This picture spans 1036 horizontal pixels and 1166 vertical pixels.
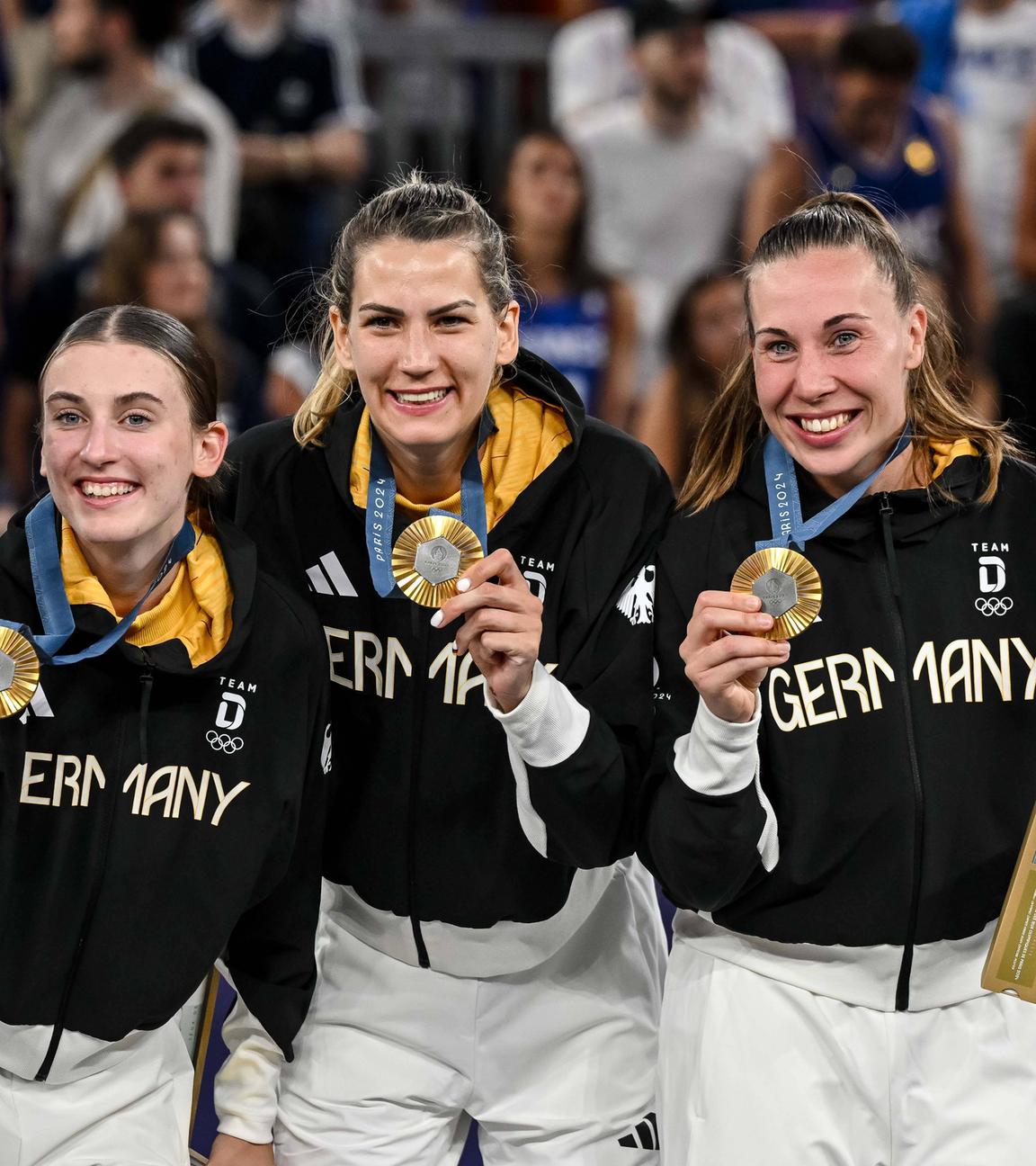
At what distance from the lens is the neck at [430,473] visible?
119 inches

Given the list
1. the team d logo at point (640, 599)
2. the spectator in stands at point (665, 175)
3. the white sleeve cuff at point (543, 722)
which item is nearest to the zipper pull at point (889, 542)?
the team d logo at point (640, 599)

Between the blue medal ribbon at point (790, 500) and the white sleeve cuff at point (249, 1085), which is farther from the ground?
the blue medal ribbon at point (790, 500)

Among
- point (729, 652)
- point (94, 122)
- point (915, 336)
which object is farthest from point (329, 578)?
point (94, 122)

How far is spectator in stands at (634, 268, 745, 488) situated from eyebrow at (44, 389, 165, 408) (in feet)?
9.94

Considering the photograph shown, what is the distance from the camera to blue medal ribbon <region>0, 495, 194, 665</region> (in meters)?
2.75

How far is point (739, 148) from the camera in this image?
7047 millimetres

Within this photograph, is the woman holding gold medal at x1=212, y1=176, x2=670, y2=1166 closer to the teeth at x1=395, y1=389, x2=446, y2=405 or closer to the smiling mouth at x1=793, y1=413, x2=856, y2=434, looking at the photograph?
the teeth at x1=395, y1=389, x2=446, y2=405

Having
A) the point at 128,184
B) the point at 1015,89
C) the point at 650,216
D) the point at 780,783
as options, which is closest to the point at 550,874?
the point at 780,783

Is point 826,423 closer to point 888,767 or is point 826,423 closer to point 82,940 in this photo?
point 888,767

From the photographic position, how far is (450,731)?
3.01 m

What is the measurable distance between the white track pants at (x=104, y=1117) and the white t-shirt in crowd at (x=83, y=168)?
13.2ft

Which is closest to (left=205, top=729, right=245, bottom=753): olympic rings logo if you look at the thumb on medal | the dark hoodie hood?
the dark hoodie hood

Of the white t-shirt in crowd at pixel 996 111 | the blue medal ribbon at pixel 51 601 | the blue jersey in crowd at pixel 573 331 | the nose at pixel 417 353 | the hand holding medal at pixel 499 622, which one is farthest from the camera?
the white t-shirt in crowd at pixel 996 111

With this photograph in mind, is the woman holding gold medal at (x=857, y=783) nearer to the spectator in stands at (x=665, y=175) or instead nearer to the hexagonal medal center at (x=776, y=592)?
the hexagonal medal center at (x=776, y=592)
